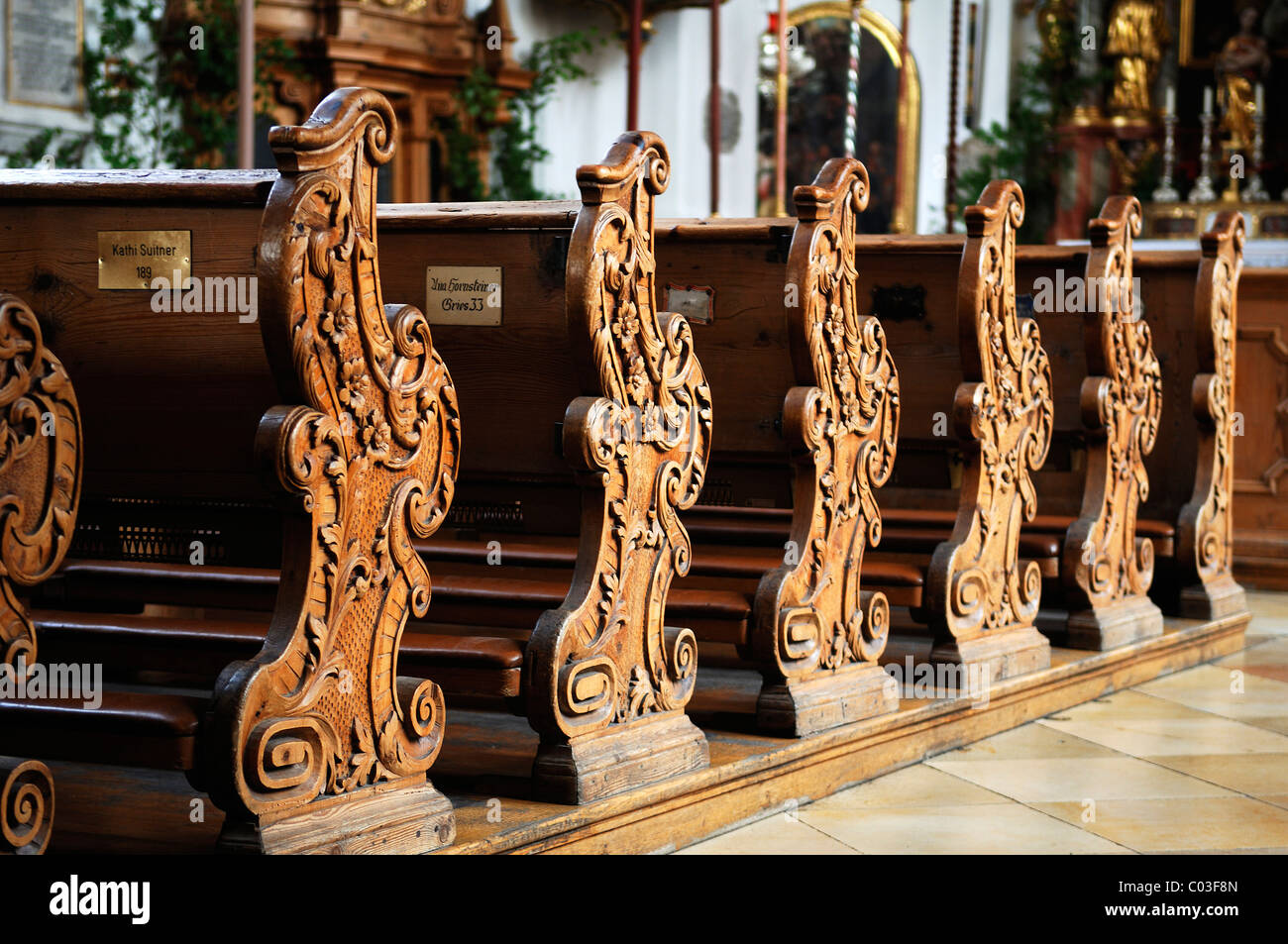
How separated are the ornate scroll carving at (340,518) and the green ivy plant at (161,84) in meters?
4.87

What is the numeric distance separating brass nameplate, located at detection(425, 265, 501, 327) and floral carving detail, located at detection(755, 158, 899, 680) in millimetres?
602

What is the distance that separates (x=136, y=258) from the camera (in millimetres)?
2590

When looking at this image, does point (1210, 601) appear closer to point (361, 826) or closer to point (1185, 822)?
point (1185, 822)

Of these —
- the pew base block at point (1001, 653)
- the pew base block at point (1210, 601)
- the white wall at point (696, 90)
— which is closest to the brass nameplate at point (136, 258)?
the pew base block at point (1001, 653)

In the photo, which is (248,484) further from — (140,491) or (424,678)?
(424,678)

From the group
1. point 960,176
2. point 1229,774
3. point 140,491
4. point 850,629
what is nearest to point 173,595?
point 140,491

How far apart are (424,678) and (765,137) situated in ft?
29.4

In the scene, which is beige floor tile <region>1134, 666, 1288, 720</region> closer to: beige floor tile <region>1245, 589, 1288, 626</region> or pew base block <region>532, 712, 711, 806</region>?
beige floor tile <region>1245, 589, 1288, 626</region>

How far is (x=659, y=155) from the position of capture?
2.89 m

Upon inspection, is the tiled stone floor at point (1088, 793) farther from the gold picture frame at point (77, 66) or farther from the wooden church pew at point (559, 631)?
the gold picture frame at point (77, 66)

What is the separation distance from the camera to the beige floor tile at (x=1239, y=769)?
3424 millimetres

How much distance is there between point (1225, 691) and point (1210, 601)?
53 centimetres

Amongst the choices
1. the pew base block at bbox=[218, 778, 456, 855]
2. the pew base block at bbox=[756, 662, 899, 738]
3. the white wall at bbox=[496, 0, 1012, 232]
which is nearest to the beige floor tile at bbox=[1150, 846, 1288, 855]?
the pew base block at bbox=[756, 662, 899, 738]

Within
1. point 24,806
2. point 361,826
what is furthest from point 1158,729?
point 24,806
